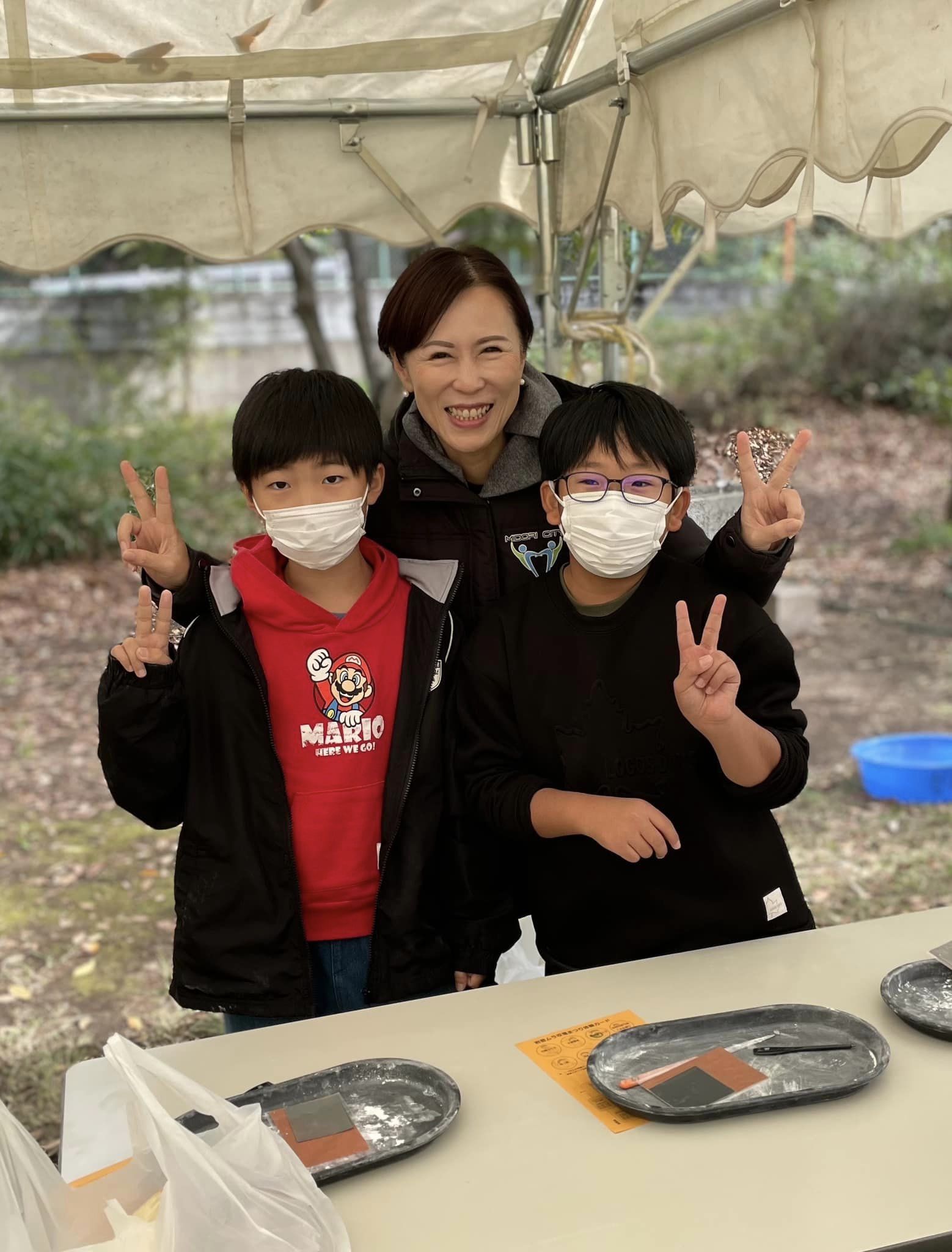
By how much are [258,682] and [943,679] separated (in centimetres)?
617

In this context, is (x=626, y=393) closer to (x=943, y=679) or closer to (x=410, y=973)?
(x=410, y=973)

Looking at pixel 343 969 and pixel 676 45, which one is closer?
pixel 343 969

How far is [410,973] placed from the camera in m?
2.20

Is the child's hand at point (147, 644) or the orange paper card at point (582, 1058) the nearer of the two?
the orange paper card at point (582, 1058)

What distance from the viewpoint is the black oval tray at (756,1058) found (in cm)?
157

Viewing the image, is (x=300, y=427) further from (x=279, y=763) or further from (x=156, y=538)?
(x=279, y=763)

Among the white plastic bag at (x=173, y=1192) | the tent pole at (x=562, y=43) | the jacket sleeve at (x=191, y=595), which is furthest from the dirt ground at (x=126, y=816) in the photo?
the tent pole at (x=562, y=43)

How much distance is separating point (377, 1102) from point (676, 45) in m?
2.00

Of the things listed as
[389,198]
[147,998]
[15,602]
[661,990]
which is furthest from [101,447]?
[661,990]

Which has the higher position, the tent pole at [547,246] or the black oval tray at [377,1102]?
the tent pole at [547,246]

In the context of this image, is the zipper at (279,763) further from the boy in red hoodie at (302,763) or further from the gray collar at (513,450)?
the gray collar at (513,450)

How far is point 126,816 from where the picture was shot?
20.4ft

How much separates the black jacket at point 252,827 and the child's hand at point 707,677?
501mm

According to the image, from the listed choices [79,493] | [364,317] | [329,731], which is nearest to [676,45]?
[329,731]
